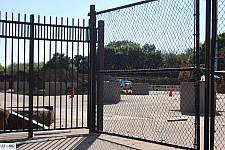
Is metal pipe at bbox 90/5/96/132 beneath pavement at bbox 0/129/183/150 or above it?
above

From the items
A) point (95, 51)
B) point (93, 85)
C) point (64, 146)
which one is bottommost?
point (64, 146)

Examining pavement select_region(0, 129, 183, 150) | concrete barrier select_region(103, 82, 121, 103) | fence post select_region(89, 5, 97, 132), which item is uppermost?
fence post select_region(89, 5, 97, 132)

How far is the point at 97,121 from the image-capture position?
8773mm

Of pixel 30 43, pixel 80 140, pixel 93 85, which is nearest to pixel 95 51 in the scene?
pixel 93 85

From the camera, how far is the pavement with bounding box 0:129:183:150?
7.16 m

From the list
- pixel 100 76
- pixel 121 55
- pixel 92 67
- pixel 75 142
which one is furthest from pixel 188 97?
pixel 75 142

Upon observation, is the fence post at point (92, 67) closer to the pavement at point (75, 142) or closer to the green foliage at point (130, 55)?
the pavement at point (75, 142)

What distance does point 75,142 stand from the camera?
7715 mm

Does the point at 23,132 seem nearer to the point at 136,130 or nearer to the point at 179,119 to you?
the point at 136,130

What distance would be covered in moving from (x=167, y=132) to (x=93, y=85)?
220cm

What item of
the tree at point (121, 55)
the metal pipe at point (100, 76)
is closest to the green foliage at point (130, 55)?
the tree at point (121, 55)

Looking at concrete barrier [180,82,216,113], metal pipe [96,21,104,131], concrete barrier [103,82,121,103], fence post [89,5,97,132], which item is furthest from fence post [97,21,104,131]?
concrete barrier [103,82,121,103]

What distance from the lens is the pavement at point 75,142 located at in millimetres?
7156

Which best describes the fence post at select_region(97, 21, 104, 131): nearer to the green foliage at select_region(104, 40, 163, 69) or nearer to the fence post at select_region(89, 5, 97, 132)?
the fence post at select_region(89, 5, 97, 132)
